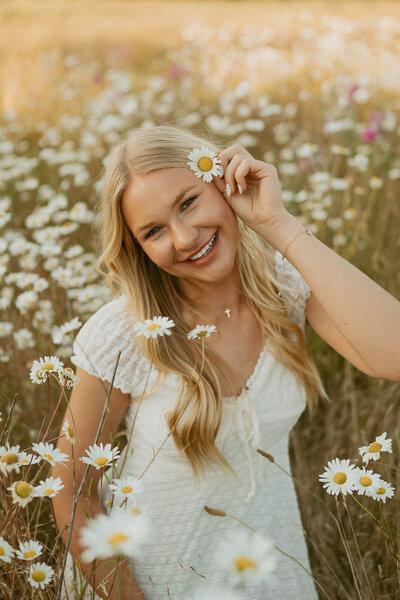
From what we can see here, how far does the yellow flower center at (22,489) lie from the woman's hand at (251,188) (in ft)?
2.91

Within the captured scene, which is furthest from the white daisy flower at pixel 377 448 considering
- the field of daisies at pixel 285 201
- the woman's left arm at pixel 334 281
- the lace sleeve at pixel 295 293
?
the lace sleeve at pixel 295 293

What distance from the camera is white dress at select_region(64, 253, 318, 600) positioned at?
5.51 feet

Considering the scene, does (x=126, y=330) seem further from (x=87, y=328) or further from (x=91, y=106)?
(x=91, y=106)

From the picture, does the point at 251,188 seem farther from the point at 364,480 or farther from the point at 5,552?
the point at 5,552

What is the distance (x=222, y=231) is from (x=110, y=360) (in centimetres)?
45

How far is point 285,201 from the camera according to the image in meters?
3.02

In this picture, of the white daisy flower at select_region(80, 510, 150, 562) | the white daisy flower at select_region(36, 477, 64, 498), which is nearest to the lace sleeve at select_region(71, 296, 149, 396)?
the white daisy flower at select_region(36, 477, 64, 498)

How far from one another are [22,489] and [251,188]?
99cm

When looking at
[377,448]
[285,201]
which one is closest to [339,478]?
[377,448]

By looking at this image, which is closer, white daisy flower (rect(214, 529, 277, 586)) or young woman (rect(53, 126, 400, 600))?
white daisy flower (rect(214, 529, 277, 586))

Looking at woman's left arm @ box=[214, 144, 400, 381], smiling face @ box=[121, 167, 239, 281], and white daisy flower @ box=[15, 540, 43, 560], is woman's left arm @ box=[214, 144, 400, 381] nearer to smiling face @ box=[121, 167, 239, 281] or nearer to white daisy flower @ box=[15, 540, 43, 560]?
smiling face @ box=[121, 167, 239, 281]

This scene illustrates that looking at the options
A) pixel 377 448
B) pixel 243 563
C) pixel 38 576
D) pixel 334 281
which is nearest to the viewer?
pixel 243 563

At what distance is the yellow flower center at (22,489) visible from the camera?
0.91m

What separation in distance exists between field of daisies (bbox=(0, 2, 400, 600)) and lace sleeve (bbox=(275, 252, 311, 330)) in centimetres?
38
